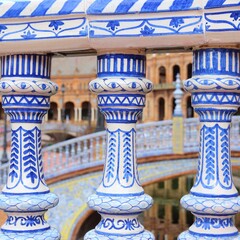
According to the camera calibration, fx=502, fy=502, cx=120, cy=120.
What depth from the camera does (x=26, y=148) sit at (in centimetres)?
161

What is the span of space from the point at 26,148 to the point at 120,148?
0.31m

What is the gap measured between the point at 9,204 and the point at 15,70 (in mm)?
428

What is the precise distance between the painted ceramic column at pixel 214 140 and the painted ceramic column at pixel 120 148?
15 centimetres

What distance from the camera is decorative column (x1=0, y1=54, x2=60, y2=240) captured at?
62.2 inches

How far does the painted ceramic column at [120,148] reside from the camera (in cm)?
151

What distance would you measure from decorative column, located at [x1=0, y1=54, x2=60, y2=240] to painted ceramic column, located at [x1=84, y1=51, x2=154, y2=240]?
17 centimetres

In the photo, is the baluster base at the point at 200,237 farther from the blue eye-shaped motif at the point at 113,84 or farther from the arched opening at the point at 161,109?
the arched opening at the point at 161,109

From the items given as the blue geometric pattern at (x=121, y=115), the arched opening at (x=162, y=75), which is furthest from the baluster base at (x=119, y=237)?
the arched opening at (x=162, y=75)

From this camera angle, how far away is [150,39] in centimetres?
148

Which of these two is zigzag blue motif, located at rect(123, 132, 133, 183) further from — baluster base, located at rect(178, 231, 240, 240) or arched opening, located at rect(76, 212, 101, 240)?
arched opening, located at rect(76, 212, 101, 240)

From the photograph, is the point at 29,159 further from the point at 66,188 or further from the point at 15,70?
the point at 66,188

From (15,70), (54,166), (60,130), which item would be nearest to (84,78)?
(60,130)

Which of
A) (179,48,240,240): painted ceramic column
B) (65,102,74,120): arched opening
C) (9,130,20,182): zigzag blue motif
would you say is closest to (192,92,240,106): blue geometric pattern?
(179,48,240,240): painted ceramic column

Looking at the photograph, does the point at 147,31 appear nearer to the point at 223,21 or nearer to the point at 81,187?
the point at 223,21
